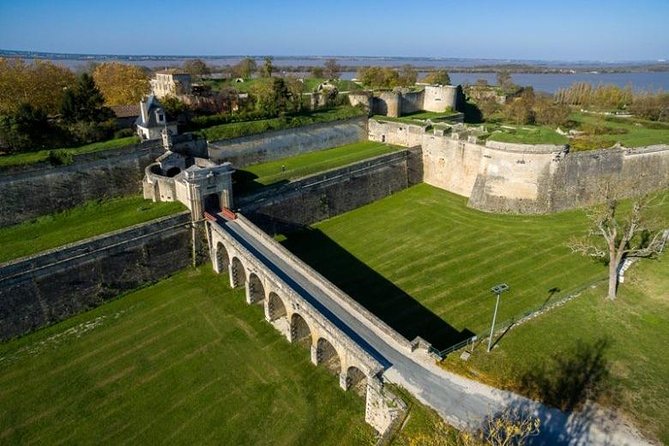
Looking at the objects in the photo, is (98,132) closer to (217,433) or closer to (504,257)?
(217,433)

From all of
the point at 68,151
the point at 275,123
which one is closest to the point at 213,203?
the point at 68,151

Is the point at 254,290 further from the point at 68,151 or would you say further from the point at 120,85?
the point at 120,85

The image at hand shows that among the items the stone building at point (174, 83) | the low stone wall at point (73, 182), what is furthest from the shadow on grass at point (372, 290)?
the stone building at point (174, 83)

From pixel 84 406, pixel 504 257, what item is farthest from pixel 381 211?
pixel 84 406

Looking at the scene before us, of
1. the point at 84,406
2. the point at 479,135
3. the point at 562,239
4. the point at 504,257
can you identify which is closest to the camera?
the point at 84,406

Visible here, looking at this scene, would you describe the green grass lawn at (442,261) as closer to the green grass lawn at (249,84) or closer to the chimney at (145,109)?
the chimney at (145,109)

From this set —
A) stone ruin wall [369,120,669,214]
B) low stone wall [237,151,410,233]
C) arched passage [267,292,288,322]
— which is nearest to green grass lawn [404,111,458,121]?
stone ruin wall [369,120,669,214]

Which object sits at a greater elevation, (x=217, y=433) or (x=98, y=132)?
(x=98, y=132)
